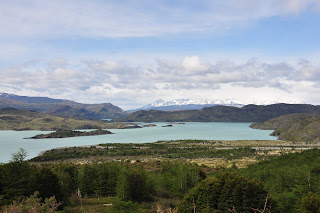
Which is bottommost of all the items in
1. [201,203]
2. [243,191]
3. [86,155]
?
[86,155]

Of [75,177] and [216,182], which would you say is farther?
[75,177]

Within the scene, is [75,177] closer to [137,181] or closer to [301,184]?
[137,181]

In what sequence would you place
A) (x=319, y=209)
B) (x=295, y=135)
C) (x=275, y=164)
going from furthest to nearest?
(x=295, y=135), (x=275, y=164), (x=319, y=209)

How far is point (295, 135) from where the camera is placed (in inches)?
6526

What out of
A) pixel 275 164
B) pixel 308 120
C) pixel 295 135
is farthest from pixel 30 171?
pixel 308 120

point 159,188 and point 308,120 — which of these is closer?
point 159,188

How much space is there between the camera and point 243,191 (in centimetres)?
2522

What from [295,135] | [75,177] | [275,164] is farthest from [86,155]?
[295,135]

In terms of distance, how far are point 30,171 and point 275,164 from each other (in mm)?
42526

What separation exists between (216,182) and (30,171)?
21.9 metres

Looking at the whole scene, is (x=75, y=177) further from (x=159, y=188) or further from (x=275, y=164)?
(x=275, y=164)

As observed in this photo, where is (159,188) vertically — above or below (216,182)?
below

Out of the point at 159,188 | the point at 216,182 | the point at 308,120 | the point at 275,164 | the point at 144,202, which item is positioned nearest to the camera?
the point at 216,182

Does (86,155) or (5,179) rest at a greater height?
(5,179)
